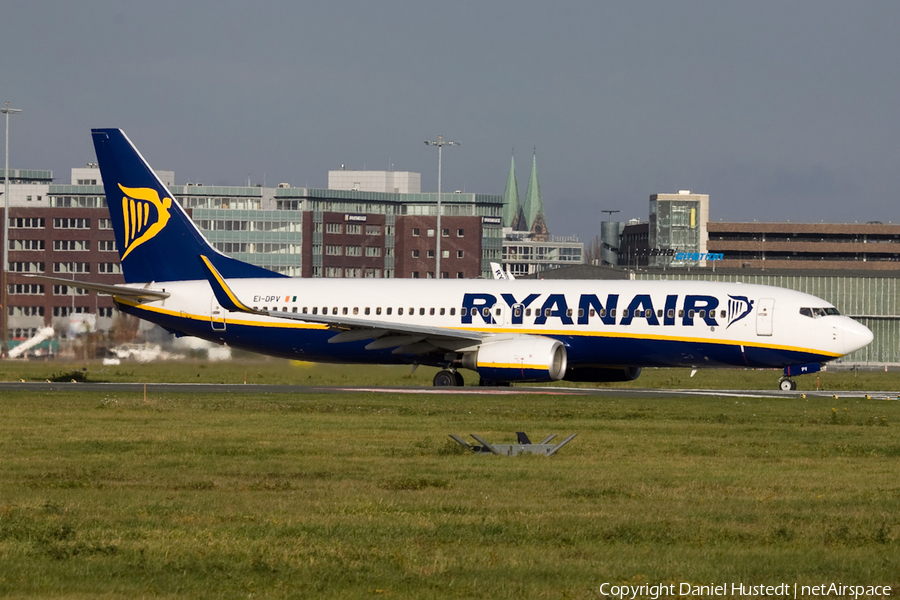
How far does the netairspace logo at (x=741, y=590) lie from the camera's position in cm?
1107

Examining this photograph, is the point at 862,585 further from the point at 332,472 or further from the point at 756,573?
the point at 332,472

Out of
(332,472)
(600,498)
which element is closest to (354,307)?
(332,472)

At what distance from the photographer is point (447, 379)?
4578 centimetres

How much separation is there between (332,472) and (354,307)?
2862 cm

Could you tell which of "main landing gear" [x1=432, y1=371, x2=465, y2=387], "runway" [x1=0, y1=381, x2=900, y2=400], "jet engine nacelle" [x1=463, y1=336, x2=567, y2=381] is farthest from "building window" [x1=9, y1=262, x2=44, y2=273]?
"jet engine nacelle" [x1=463, y1=336, x2=567, y2=381]

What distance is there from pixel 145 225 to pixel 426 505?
1471 inches

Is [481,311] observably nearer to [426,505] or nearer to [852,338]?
[852,338]

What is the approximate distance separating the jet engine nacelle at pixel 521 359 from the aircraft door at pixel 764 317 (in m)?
6.89

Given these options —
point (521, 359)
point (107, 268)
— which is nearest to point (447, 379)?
point (521, 359)

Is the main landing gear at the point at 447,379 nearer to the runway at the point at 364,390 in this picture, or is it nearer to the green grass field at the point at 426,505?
the runway at the point at 364,390

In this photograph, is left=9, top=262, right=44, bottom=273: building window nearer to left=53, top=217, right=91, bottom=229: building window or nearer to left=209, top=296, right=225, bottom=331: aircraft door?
left=53, top=217, right=91, bottom=229: building window

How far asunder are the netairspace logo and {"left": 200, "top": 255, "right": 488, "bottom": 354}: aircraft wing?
32.4m

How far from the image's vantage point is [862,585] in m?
11.5

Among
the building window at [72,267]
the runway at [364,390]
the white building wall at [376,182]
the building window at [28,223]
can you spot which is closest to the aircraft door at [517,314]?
the runway at [364,390]
